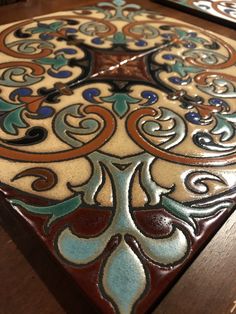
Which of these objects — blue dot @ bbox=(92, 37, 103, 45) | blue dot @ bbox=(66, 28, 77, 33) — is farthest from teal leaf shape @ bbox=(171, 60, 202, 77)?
blue dot @ bbox=(66, 28, 77, 33)

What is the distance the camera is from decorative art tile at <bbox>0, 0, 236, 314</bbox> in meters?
0.42

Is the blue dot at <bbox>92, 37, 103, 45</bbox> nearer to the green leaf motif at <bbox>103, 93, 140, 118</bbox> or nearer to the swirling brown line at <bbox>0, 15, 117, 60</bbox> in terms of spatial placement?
the swirling brown line at <bbox>0, 15, 117, 60</bbox>

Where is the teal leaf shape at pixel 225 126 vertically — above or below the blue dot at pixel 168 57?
below

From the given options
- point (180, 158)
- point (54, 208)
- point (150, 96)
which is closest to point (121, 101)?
point (150, 96)

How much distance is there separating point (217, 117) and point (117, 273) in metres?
0.40

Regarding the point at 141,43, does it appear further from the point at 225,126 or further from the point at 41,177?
the point at 41,177

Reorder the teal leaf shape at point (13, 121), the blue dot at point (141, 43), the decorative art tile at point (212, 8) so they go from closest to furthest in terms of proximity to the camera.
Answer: the teal leaf shape at point (13, 121)
the blue dot at point (141, 43)
the decorative art tile at point (212, 8)

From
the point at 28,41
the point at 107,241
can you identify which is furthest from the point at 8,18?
the point at 107,241

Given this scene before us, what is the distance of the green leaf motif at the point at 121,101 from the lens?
67 cm

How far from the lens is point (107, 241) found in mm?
429

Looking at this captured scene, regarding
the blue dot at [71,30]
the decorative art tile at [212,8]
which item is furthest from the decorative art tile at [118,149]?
the decorative art tile at [212,8]

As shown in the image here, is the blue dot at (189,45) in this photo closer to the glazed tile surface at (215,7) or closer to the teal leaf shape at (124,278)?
the glazed tile surface at (215,7)

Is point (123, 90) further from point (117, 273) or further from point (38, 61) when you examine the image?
point (117, 273)

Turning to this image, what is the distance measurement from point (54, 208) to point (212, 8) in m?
1.05
